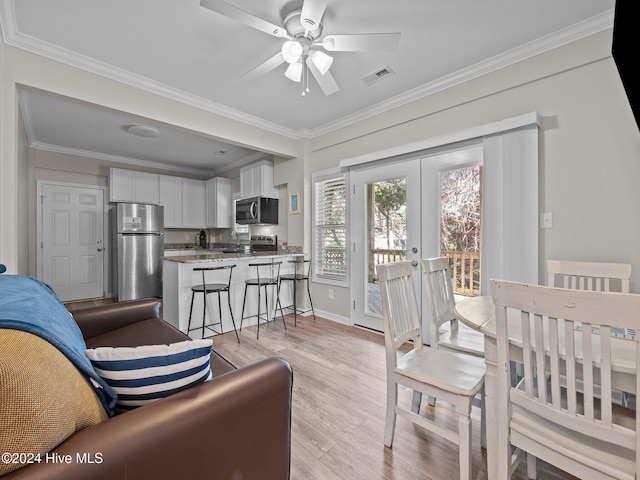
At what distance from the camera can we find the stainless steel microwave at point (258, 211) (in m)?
4.45

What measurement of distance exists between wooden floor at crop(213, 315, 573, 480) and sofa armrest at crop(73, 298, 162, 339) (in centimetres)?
91

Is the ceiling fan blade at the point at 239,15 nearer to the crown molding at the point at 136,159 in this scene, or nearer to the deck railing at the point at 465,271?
the deck railing at the point at 465,271

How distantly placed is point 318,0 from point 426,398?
2582mm

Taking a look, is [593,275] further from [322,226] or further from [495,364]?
[322,226]

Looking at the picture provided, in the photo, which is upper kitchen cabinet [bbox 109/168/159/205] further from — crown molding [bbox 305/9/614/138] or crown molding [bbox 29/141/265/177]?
crown molding [bbox 305/9/614/138]

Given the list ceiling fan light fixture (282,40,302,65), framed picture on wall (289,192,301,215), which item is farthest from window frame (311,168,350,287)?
ceiling fan light fixture (282,40,302,65)

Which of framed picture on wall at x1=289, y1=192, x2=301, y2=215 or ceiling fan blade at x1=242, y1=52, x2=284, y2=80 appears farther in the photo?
framed picture on wall at x1=289, y1=192, x2=301, y2=215

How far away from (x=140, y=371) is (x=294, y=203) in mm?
3612

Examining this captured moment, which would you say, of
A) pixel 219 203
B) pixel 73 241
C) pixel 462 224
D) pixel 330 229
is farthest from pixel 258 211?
pixel 73 241

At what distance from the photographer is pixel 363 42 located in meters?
1.89

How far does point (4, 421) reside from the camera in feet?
1.69

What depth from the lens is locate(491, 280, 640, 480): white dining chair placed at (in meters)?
0.85

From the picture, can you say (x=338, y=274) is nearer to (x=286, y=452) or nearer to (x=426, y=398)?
(x=426, y=398)

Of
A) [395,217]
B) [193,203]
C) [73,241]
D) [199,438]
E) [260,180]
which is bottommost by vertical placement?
[199,438]
